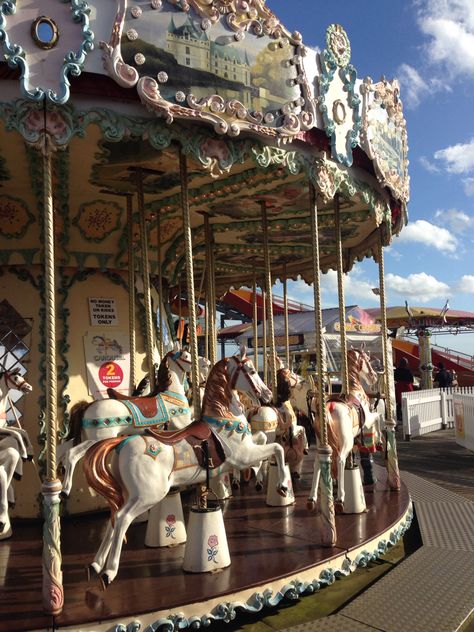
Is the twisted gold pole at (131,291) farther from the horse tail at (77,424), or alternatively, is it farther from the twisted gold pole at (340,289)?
the twisted gold pole at (340,289)

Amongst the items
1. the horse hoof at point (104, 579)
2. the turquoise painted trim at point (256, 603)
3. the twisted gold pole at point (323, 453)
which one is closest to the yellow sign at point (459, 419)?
the turquoise painted trim at point (256, 603)

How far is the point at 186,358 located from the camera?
6.11 m

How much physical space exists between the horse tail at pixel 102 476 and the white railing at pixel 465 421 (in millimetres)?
10333

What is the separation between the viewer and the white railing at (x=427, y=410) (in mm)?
14883

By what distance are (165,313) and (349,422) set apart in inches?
143

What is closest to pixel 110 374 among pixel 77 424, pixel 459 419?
pixel 77 424

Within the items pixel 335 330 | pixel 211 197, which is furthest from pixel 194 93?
pixel 335 330

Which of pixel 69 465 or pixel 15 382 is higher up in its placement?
pixel 15 382

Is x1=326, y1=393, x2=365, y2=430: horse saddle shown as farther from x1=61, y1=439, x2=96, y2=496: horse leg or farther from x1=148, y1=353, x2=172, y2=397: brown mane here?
x1=61, y1=439, x2=96, y2=496: horse leg

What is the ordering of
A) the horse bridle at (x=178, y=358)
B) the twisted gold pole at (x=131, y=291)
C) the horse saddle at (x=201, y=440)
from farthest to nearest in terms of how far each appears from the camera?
the twisted gold pole at (x=131, y=291)
the horse bridle at (x=178, y=358)
the horse saddle at (x=201, y=440)

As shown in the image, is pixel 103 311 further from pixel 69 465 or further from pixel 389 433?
pixel 389 433

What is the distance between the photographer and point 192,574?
4.38 m

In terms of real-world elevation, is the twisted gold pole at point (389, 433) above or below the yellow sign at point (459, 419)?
above

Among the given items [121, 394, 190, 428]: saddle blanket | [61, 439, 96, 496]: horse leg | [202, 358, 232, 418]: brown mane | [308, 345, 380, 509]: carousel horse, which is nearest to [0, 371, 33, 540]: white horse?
[61, 439, 96, 496]: horse leg
